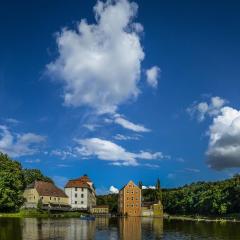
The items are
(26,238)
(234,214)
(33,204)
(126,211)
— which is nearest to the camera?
(26,238)

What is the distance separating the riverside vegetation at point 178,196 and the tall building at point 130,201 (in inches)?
736

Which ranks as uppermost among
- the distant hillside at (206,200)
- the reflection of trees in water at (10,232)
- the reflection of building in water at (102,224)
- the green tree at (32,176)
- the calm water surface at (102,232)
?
the green tree at (32,176)

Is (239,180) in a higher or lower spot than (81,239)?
higher

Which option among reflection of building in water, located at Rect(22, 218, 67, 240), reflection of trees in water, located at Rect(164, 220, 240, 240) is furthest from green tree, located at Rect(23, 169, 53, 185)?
reflection of trees in water, located at Rect(164, 220, 240, 240)

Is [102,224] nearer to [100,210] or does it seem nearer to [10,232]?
[10,232]

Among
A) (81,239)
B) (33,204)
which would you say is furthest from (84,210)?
(81,239)

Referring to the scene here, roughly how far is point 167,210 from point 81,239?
14208 cm

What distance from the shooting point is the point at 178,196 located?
184 meters

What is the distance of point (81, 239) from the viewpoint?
5297 cm

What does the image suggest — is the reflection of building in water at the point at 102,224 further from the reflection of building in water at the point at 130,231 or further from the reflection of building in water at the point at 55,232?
the reflection of building in water at the point at 55,232

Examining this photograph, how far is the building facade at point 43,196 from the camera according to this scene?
144500 millimetres

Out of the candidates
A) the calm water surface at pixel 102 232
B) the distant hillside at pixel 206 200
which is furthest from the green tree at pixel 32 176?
the calm water surface at pixel 102 232

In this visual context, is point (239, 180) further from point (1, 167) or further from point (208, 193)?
point (1, 167)

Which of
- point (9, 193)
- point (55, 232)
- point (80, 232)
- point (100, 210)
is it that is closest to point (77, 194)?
point (100, 210)
